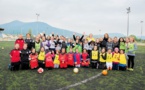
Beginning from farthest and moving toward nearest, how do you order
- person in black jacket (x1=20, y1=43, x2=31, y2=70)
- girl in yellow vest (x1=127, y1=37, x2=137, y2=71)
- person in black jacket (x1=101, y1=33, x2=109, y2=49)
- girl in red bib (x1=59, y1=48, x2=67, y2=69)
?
person in black jacket (x1=101, y1=33, x2=109, y2=49) < girl in red bib (x1=59, y1=48, x2=67, y2=69) < girl in yellow vest (x1=127, y1=37, x2=137, y2=71) < person in black jacket (x1=20, y1=43, x2=31, y2=70)

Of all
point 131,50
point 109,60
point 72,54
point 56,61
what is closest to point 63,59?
point 56,61

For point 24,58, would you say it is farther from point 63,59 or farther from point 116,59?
point 116,59

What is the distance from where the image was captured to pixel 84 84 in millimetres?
8617

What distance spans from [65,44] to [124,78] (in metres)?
4.90

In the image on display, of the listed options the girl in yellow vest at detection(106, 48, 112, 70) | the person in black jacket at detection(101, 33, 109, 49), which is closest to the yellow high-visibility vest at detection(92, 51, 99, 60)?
the girl in yellow vest at detection(106, 48, 112, 70)

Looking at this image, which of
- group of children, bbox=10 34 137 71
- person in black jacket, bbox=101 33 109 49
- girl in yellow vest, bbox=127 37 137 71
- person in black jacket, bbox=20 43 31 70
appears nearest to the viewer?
person in black jacket, bbox=20 43 31 70

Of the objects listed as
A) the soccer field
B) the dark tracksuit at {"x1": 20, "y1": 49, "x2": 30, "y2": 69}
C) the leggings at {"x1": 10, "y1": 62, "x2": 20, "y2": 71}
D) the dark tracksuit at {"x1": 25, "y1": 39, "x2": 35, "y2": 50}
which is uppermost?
the dark tracksuit at {"x1": 25, "y1": 39, "x2": 35, "y2": 50}

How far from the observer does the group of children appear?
38.1ft

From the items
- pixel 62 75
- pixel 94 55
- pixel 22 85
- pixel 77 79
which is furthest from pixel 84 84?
pixel 94 55

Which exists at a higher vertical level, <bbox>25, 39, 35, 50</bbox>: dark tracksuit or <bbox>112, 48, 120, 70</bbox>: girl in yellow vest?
<bbox>25, 39, 35, 50</bbox>: dark tracksuit

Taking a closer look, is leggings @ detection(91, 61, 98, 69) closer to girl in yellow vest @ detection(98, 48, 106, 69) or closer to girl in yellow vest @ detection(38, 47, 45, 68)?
girl in yellow vest @ detection(98, 48, 106, 69)

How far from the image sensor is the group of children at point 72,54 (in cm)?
1160

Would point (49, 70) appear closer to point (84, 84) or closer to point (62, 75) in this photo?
point (62, 75)

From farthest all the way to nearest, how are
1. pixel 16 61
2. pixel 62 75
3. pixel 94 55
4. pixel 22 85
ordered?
1. pixel 94 55
2. pixel 16 61
3. pixel 62 75
4. pixel 22 85
